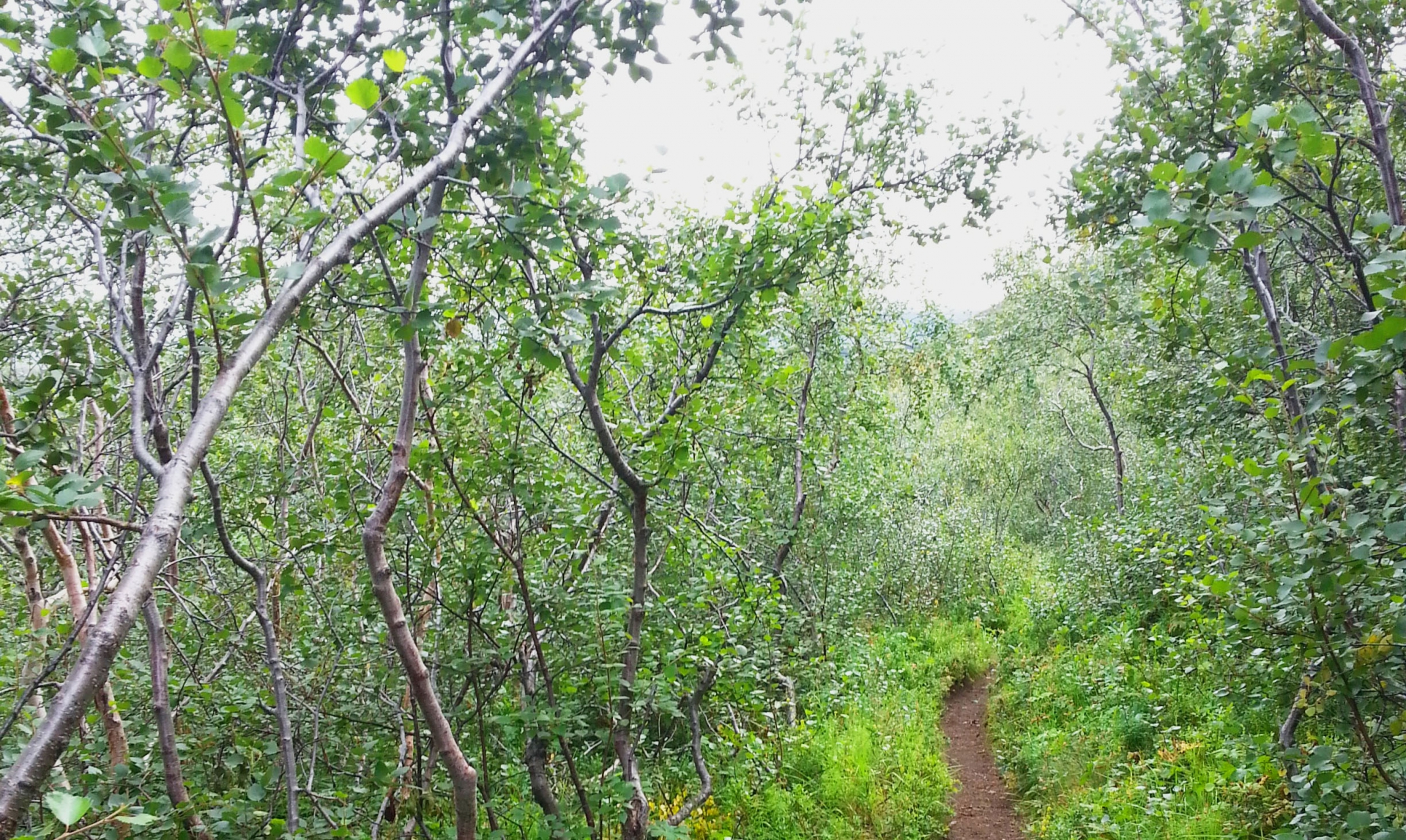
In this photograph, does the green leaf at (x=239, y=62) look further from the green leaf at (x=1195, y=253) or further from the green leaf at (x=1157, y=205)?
the green leaf at (x=1195, y=253)

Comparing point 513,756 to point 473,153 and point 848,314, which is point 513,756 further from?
point 848,314

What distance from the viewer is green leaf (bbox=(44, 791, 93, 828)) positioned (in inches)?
30.3

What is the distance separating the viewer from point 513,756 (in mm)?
4199

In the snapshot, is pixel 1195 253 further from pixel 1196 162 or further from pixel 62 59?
pixel 62 59

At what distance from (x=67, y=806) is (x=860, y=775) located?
7.31 m

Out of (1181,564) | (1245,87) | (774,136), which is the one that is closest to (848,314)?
(774,136)

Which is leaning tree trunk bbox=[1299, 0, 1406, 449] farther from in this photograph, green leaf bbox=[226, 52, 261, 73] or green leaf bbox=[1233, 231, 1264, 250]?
green leaf bbox=[226, 52, 261, 73]

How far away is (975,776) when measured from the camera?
8148 millimetres

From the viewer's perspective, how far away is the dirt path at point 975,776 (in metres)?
6.98

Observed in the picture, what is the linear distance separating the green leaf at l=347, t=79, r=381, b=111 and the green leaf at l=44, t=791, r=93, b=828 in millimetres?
951

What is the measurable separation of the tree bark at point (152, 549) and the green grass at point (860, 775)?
6156 millimetres

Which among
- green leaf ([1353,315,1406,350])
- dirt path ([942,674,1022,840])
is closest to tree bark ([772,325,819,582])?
dirt path ([942,674,1022,840])

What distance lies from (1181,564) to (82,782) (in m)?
8.55

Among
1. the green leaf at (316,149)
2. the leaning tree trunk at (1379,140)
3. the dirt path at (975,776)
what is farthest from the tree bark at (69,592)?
the dirt path at (975,776)
